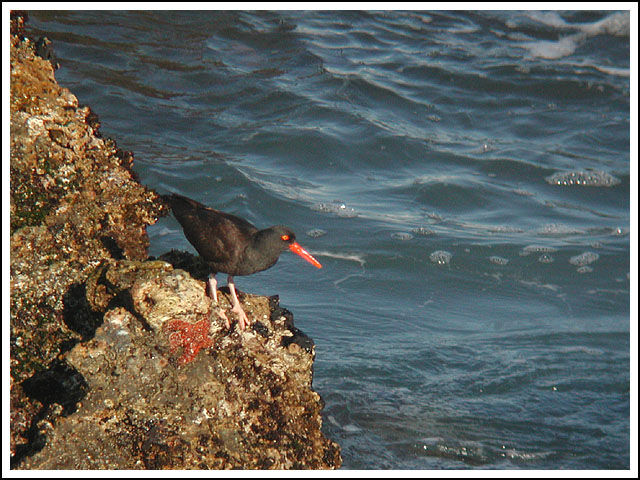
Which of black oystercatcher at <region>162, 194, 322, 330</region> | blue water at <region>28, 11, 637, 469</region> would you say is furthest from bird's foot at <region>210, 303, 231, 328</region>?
blue water at <region>28, 11, 637, 469</region>

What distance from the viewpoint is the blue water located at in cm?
577

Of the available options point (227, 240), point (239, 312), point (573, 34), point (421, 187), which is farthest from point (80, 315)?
point (573, 34)

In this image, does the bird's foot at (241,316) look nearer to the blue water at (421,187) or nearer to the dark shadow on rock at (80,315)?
the dark shadow on rock at (80,315)

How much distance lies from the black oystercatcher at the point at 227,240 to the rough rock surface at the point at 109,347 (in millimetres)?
415

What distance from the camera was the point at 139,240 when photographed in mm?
4094

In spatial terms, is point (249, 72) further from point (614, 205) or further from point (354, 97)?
point (614, 205)

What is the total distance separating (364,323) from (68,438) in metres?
4.32

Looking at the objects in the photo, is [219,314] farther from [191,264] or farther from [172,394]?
[191,264]

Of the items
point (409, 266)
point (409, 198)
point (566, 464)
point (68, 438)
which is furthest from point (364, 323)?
point (68, 438)

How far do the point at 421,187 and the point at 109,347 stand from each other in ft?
24.7

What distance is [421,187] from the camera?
33.2 feet

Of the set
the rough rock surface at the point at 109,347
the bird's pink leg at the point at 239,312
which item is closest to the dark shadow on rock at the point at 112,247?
the rough rock surface at the point at 109,347

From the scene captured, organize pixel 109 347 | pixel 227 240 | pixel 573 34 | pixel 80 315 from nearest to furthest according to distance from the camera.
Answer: pixel 109 347, pixel 80 315, pixel 227 240, pixel 573 34

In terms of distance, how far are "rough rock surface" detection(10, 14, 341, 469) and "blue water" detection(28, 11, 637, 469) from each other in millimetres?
1464
